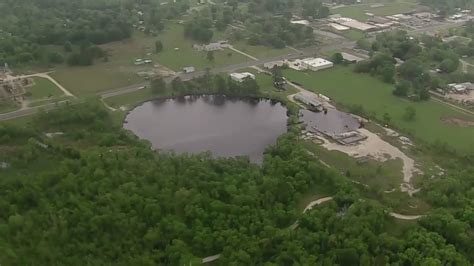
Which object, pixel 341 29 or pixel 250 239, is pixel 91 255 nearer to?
pixel 250 239

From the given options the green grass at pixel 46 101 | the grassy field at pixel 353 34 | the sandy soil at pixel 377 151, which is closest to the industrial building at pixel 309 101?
the sandy soil at pixel 377 151

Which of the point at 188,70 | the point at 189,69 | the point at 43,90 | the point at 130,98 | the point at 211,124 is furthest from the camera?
the point at 189,69

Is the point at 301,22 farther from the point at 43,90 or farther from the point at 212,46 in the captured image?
the point at 43,90

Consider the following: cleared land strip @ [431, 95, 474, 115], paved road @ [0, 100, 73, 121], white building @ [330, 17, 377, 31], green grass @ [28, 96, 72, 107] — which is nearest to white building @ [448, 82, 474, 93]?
cleared land strip @ [431, 95, 474, 115]

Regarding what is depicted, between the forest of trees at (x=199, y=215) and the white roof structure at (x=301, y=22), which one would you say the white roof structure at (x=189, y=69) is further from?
the white roof structure at (x=301, y=22)

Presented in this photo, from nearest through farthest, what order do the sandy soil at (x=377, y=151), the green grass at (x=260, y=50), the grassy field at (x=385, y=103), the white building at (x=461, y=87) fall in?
the sandy soil at (x=377, y=151), the grassy field at (x=385, y=103), the white building at (x=461, y=87), the green grass at (x=260, y=50)

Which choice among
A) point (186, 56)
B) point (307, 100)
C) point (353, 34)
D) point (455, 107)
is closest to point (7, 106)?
point (186, 56)
